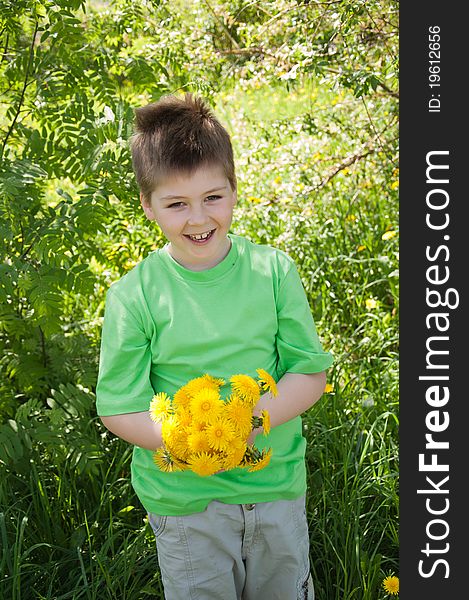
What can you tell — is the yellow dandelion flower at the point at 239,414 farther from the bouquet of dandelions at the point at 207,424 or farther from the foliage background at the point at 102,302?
the foliage background at the point at 102,302

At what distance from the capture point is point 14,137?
303cm

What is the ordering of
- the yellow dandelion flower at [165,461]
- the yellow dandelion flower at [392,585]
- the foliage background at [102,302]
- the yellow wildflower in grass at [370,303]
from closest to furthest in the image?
the yellow dandelion flower at [165,461] < the yellow dandelion flower at [392,585] < the foliage background at [102,302] < the yellow wildflower in grass at [370,303]

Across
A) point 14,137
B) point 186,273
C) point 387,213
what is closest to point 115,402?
point 186,273

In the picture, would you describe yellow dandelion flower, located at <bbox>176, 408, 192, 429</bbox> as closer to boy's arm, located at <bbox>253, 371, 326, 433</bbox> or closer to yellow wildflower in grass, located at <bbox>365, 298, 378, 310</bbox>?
boy's arm, located at <bbox>253, 371, 326, 433</bbox>

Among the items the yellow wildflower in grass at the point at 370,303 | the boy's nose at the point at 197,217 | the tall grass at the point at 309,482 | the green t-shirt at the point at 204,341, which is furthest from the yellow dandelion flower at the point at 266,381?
the yellow wildflower in grass at the point at 370,303

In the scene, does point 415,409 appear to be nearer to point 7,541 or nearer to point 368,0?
point 7,541

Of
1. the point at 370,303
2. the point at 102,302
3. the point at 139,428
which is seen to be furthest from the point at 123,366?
the point at 102,302

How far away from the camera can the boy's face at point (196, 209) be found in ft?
6.05

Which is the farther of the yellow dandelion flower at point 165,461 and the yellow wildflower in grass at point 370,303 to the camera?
the yellow wildflower in grass at point 370,303

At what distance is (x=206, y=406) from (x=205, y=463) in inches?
4.5

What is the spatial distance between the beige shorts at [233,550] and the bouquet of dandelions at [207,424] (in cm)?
30

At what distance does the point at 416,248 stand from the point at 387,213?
2461 millimetres

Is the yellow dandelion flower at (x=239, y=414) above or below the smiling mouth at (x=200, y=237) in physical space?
below

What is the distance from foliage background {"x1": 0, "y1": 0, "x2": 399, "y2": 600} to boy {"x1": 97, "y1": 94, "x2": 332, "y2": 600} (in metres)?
0.48
